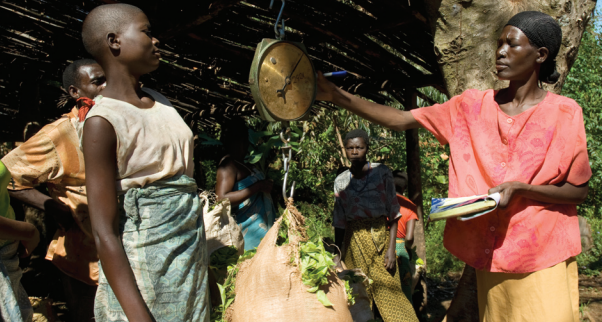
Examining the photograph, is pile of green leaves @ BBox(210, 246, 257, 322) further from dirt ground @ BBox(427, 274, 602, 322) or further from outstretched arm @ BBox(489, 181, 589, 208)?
dirt ground @ BBox(427, 274, 602, 322)

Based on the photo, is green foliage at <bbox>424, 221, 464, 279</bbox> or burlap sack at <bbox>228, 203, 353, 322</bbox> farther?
green foliage at <bbox>424, 221, 464, 279</bbox>

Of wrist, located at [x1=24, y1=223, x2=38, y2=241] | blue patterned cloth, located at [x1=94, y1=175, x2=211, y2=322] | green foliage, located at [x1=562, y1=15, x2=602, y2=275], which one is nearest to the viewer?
blue patterned cloth, located at [x1=94, y1=175, x2=211, y2=322]

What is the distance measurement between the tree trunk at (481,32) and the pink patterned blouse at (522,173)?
720 mm

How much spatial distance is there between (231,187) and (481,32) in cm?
226

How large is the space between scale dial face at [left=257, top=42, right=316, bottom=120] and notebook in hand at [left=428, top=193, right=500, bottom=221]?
76 centimetres

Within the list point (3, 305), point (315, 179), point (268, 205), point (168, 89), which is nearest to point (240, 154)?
point (268, 205)

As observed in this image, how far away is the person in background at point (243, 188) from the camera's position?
3.87 m

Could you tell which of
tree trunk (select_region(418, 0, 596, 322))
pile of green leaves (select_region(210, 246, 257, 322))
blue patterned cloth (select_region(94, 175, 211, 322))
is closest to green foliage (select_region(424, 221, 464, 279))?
tree trunk (select_region(418, 0, 596, 322))

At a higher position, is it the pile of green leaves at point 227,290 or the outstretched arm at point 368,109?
the outstretched arm at point 368,109

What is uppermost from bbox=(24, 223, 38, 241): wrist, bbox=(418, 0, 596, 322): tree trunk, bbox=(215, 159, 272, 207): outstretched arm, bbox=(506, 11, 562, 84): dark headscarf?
bbox=(418, 0, 596, 322): tree trunk

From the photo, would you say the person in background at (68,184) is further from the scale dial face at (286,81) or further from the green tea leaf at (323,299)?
the green tea leaf at (323,299)

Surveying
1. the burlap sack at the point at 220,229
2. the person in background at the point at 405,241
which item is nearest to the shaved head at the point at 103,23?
the burlap sack at the point at 220,229

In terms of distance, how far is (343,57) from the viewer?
4902 mm

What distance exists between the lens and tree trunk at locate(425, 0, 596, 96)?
8.50 ft
